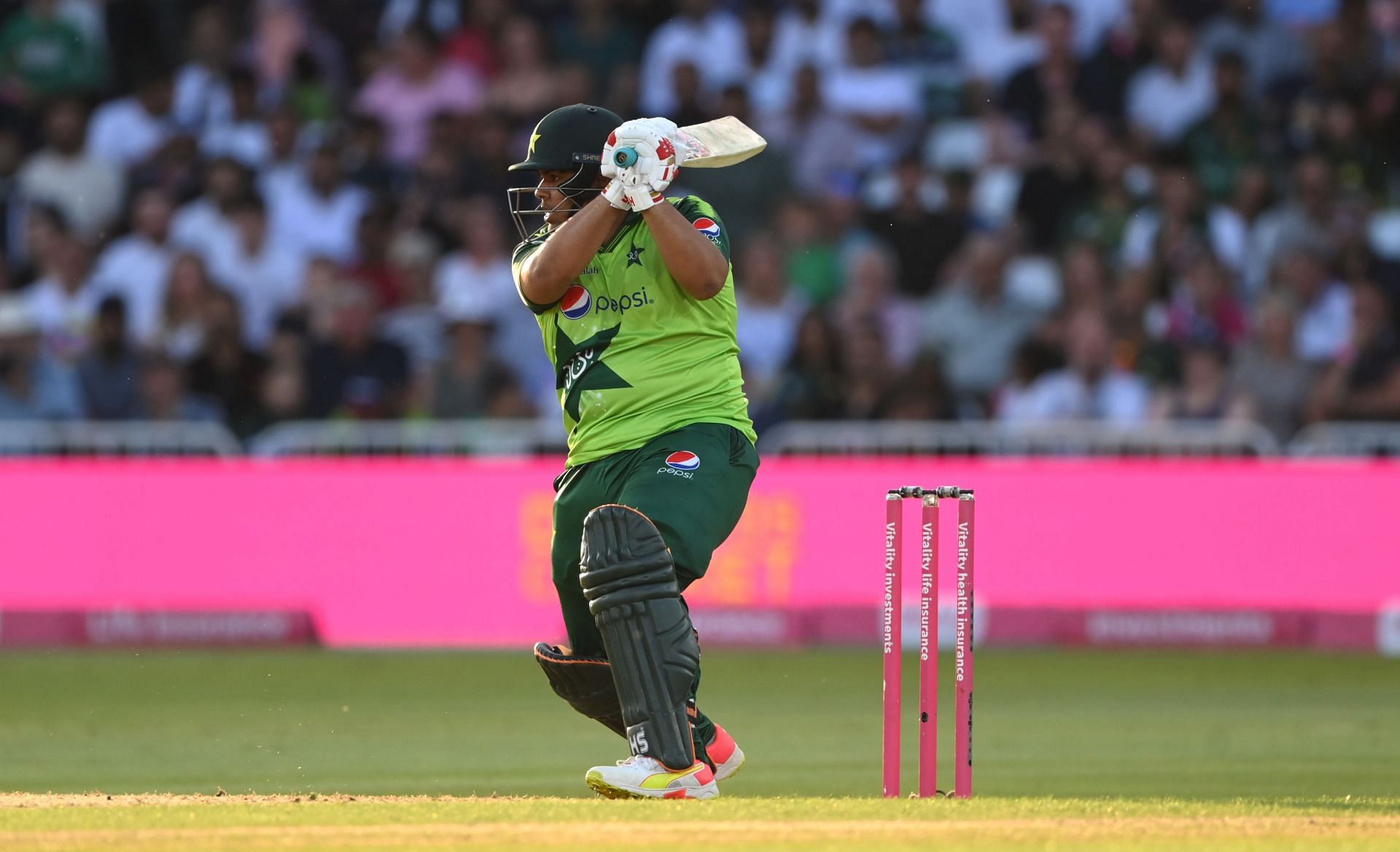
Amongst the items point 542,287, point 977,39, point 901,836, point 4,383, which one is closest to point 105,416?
point 4,383

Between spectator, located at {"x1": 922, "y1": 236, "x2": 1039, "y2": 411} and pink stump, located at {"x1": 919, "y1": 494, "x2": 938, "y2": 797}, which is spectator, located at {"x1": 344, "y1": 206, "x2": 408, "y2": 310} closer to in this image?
spectator, located at {"x1": 922, "y1": 236, "x2": 1039, "y2": 411}

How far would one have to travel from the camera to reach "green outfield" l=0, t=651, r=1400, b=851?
221 inches

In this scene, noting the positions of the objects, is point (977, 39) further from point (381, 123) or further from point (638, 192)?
point (638, 192)

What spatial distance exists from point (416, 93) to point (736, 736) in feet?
28.4

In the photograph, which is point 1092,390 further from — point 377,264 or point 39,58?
point 39,58

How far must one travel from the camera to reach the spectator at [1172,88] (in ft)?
52.5

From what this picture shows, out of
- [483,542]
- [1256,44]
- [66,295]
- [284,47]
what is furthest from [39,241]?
[1256,44]

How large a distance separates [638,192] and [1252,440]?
26.1ft

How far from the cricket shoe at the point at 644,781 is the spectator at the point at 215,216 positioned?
1015cm

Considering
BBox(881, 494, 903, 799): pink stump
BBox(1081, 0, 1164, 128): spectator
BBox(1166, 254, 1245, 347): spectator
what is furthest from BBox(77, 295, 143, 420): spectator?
BBox(881, 494, 903, 799): pink stump

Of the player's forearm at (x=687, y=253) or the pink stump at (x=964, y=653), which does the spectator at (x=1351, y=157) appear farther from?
the player's forearm at (x=687, y=253)

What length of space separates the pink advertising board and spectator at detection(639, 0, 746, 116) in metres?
4.12

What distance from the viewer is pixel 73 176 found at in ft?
54.2

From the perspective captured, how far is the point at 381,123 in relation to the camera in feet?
54.5
